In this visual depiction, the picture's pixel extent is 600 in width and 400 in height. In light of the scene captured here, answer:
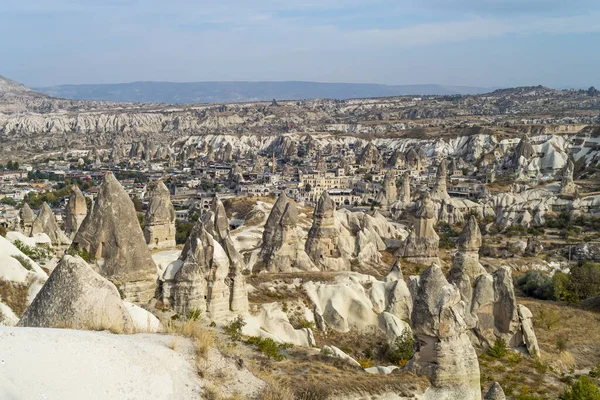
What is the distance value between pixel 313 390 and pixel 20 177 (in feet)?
272

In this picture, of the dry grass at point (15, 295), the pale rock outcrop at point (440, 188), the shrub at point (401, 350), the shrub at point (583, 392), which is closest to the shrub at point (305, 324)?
the shrub at point (401, 350)

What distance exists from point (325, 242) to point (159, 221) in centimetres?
587

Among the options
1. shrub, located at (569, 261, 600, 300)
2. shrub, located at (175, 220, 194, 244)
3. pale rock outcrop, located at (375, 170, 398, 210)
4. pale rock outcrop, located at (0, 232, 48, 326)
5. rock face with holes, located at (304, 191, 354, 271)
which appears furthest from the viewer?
pale rock outcrop, located at (375, 170, 398, 210)

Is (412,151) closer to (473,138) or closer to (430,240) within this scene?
(473,138)

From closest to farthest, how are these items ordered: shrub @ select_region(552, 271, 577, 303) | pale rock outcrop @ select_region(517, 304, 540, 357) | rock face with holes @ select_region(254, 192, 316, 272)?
pale rock outcrop @ select_region(517, 304, 540, 357) < rock face with holes @ select_region(254, 192, 316, 272) < shrub @ select_region(552, 271, 577, 303)

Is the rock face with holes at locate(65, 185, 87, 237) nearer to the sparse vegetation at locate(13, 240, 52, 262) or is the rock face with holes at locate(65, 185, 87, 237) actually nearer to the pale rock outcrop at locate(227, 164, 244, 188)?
the sparse vegetation at locate(13, 240, 52, 262)

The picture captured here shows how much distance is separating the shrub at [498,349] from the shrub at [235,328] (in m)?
6.25

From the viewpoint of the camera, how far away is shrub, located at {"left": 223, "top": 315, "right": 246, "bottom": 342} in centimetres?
994

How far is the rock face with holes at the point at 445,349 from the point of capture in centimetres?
873

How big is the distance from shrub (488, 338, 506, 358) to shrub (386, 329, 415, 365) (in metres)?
2.72

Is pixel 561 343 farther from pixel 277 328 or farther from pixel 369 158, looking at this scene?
pixel 369 158

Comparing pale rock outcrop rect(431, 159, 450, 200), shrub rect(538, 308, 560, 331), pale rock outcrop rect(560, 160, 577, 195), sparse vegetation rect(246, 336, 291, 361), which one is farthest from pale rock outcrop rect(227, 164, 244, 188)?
sparse vegetation rect(246, 336, 291, 361)

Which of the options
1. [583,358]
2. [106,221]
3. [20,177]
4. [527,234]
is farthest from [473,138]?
[106,221]

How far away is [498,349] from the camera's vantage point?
590 inches
